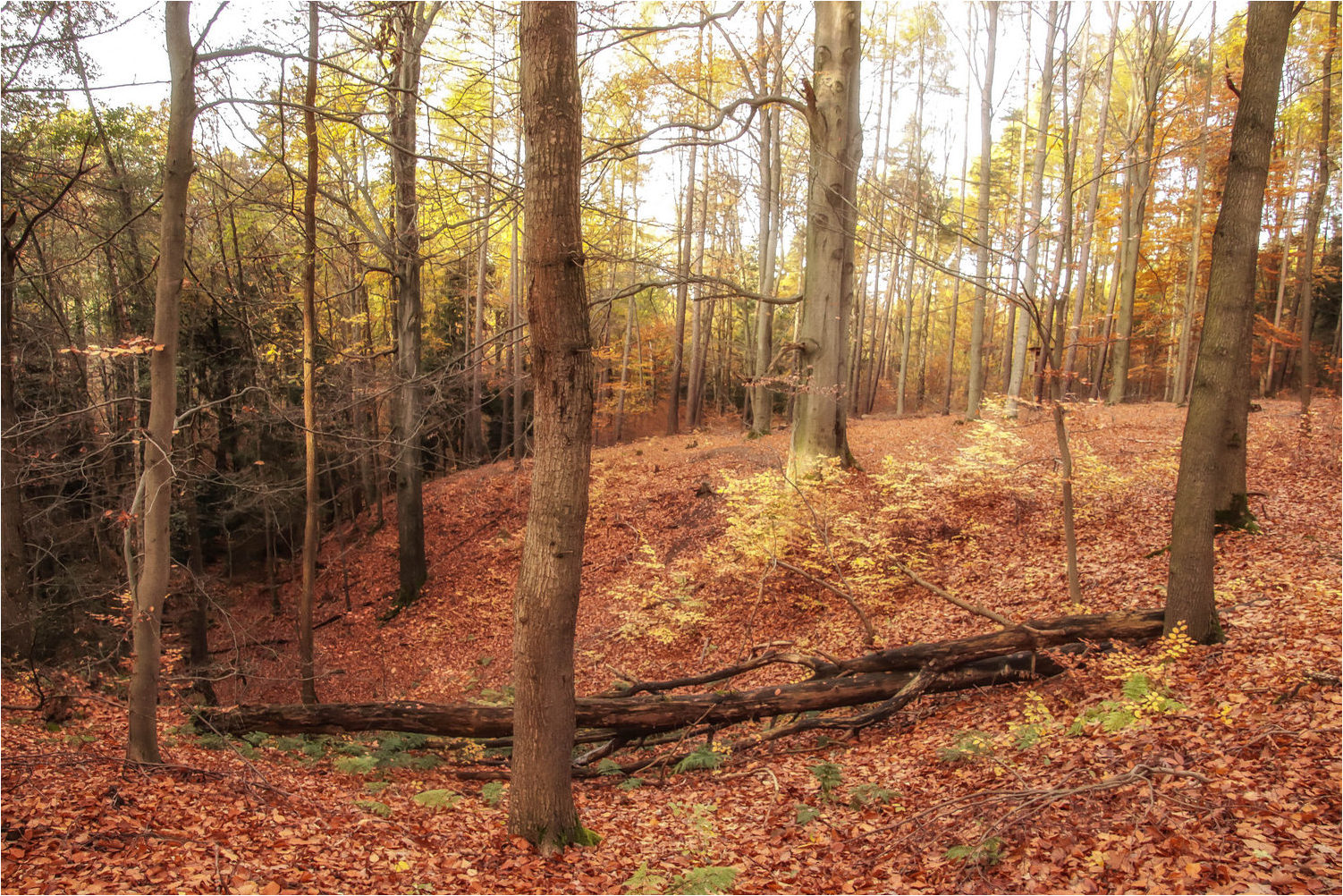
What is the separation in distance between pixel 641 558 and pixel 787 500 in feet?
14.2

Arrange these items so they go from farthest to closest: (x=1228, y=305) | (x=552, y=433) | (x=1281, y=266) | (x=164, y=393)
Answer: (x=1281, y=266)
(x=1228, y=305)
(x=164, y=393)
(x=552, y=433)

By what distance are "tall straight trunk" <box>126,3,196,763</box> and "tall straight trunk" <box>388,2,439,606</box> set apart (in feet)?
10.9

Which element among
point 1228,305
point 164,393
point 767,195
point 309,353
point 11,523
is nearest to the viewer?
point 164,393

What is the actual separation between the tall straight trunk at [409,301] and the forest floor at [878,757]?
3125mm

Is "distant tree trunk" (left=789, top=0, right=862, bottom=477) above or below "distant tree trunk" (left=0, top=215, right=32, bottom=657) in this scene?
above

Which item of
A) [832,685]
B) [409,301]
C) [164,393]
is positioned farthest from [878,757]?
[409,301]

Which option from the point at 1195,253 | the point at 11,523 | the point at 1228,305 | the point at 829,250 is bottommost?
the point at 11,523

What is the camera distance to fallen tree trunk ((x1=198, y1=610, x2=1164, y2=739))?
6773mm

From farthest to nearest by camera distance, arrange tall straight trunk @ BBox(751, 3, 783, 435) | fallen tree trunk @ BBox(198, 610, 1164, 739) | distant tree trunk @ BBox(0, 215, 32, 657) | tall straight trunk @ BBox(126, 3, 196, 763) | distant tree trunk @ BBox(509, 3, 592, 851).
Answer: tall straight trunk @ BBox(751, 3, 783, 435)
distant tree trunk @ BBox(0, 215, 32, 657)
fallen tree trunk @ BBox(198, 610, 1164, 739)
tall straight trunk @ BBox(126, 3, 196, 763)
distant tree trunk @ BBox(509, 3, 592, 851)

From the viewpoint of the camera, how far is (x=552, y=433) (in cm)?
469

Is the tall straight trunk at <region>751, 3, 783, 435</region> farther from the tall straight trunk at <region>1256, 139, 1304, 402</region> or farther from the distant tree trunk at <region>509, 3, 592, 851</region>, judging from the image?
the tall straight trunk at <region>1256, 139, 1304, 402</region>

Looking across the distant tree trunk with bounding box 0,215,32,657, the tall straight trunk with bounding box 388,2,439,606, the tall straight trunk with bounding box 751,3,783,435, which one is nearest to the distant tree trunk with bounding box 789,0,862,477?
the tall straight trunk with bounding box 751,3,783,435

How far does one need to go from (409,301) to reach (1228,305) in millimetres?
12197

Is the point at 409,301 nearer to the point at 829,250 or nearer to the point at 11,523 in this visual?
the point at 11,523
